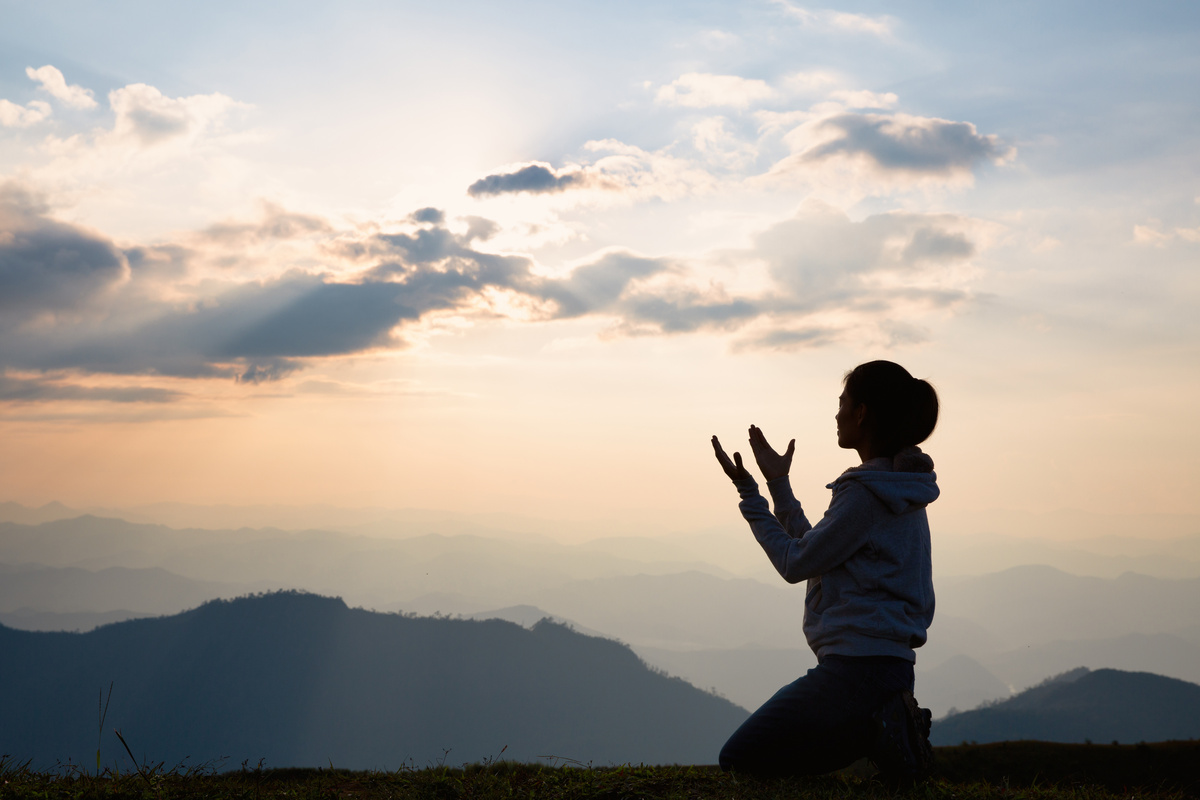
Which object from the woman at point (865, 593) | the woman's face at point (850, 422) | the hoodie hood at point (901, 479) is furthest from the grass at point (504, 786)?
the woman's face at point (850, 422)

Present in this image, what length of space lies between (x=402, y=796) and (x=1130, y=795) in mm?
6740

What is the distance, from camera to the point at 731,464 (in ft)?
19.2

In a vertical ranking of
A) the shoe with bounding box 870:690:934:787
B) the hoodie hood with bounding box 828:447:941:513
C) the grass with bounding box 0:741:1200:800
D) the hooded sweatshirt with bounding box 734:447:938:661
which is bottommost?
the grass with bounding box 0:741:1200:800

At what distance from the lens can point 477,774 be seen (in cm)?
727

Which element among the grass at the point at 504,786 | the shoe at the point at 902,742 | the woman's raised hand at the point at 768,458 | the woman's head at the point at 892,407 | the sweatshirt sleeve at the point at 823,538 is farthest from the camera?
the woman's raised hand at the point at 768,458

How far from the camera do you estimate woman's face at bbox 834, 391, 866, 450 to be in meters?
5.62

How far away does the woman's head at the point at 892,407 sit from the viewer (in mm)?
5500

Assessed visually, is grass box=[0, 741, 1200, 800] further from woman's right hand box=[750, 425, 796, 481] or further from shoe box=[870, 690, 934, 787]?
woman's right hand box=[750, 425, 796, 481]

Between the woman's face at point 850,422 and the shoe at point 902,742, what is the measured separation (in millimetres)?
1872

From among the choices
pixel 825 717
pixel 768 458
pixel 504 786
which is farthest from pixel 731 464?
pixel 504 786

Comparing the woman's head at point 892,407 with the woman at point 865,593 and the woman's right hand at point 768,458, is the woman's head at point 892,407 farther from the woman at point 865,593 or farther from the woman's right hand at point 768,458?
the woman's right hand at point 768,458

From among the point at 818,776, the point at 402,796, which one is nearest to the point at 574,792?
the point at 402,796

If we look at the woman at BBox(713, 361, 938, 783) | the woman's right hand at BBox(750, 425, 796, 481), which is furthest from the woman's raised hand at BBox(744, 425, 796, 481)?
the woman at BBox(713, 361, 938, 783)

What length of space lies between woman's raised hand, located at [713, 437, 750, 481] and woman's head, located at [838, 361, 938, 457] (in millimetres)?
949
